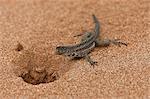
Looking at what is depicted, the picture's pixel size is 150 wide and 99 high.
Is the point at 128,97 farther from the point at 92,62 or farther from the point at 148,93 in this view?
the point at 92,62

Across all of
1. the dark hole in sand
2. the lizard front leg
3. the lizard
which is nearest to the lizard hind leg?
the lizard

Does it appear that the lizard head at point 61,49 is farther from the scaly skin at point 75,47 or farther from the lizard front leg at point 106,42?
the lizard front leg at point 106,42

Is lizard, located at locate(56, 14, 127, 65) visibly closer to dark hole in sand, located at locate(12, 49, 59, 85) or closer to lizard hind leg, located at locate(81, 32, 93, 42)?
lizard hind leg, located at locate(81, 32, 93, 42)

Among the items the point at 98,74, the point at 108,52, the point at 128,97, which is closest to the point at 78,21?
the point at 108,52

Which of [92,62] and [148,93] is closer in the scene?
[148,93]

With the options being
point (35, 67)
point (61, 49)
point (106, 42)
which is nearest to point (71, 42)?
point (61, 49)

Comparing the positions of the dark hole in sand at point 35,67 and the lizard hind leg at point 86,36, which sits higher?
the lizard hind leg at point 86,36

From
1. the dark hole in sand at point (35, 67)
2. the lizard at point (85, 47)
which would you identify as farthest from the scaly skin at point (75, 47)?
the dark hole in sand at point (35, 67)

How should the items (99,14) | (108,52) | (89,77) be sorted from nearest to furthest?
(89,77) < (108,52) < (99,14)
